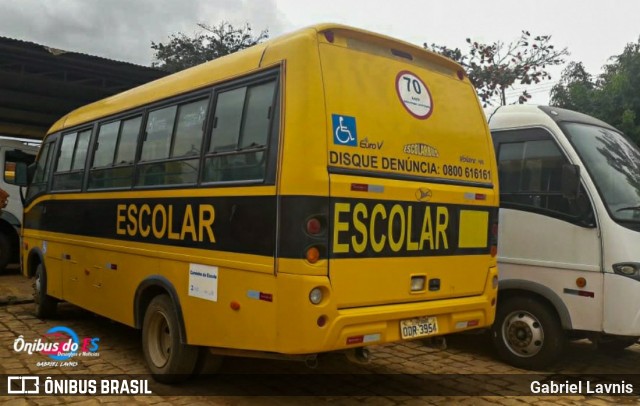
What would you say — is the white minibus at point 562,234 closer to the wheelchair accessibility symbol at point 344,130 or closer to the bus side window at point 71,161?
the wheelchair accessibility symbol at point 344,130

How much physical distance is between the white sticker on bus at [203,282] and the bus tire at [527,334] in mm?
3224

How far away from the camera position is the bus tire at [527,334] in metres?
5.39

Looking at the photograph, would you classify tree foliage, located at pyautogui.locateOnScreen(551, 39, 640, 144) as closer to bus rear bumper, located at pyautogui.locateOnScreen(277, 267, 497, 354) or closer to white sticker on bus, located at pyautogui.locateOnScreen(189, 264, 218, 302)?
bus rear bumper, located at pyautogui.locateOnScreen(277, 267, 497, 354)

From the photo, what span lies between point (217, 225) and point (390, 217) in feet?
4.24

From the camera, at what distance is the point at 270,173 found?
12.3 ft

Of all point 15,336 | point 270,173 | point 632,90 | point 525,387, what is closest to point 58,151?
point 15,336

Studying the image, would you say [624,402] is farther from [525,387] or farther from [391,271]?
[391,271]

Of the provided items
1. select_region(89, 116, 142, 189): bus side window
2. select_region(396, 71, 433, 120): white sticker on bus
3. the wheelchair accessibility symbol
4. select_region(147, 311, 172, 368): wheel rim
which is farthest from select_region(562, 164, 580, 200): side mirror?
select_region(89, 116, 142, 189): bus side window

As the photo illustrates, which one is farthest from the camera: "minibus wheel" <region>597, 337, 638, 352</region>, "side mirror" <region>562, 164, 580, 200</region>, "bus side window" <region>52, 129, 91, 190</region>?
"bus side window" <region>52, 129, 91, 190</region>

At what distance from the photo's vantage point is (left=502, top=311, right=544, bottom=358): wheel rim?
552 centimetres

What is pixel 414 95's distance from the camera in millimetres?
4406

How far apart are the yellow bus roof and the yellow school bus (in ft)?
0.07

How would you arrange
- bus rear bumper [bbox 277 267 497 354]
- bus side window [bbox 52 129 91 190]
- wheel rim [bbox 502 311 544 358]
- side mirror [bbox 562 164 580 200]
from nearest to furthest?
bus rear bumper [bbox 277 267 497 354] → side mirror [bbox 562 164 580 200] → wheel rim [bbox 502 311 544 358] → bus side window [bbox 52 129 91 190]

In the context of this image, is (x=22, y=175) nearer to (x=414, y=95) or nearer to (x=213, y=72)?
(x=213, y=72)
